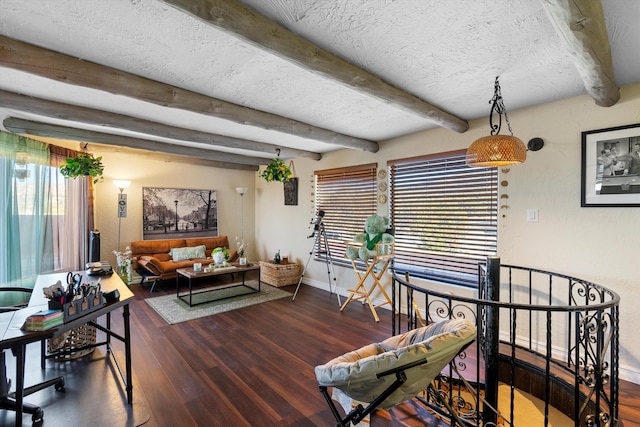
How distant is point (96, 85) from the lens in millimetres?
2135

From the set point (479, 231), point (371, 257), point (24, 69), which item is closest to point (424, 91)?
point (479, 231)

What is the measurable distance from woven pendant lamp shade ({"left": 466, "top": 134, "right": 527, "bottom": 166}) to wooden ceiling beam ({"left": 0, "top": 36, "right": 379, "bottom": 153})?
81.3 inches

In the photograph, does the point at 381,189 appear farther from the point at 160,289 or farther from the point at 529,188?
the point at 160,289

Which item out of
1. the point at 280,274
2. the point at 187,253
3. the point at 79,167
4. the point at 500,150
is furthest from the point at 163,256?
the point at 500,150

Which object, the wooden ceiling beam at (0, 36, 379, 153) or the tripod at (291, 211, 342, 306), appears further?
the tripod at (291, 211, 342, 306)

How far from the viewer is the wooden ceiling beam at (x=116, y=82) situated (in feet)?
6.21

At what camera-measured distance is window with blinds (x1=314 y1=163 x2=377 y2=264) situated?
460 centimetres

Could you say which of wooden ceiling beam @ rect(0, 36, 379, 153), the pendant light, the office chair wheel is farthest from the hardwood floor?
wooden ceiling beam @ rect(0, 36, 379, 153)

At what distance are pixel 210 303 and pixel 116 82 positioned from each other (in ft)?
10.2

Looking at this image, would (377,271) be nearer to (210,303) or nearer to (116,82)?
(210,303)

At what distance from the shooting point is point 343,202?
4.98m

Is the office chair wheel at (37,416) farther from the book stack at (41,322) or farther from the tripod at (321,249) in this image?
the tripod at (321,249)

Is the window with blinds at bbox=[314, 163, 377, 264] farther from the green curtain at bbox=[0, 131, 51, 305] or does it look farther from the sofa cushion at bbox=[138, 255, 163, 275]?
the green curtain at bbox=[0, 131, 51, 305]

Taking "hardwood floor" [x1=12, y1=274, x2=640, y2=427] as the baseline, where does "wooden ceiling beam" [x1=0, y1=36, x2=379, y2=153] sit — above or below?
above
